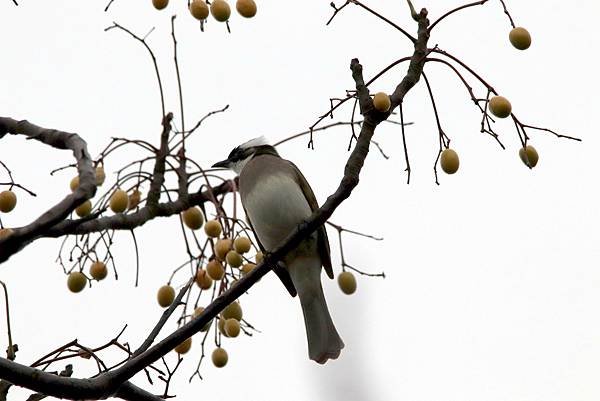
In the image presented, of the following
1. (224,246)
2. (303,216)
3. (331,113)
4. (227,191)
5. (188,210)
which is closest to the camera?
(331,113)

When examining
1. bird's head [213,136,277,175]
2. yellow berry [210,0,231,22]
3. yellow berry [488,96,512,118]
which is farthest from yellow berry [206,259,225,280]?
bird's head [213,136,277,175]

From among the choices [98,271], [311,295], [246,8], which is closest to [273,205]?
[311,295]

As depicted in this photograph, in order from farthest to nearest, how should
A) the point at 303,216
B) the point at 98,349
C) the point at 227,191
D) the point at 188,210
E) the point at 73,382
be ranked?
1. the point at 303,216
2. the point at 227,191
3. the point at 188,210
4. the point at 98,349
5. the point at 73,382

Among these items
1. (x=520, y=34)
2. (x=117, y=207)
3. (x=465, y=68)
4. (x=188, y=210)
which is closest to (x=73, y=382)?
(x=117, y=207)

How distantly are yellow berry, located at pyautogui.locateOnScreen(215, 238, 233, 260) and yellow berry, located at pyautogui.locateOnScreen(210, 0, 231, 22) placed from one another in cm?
99

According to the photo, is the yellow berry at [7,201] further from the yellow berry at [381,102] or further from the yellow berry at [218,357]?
the yellow berry at [381,102]

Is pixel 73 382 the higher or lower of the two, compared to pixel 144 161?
lower

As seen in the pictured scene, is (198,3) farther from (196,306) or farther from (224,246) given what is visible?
(196,306)

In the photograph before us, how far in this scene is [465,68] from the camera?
4.05 m

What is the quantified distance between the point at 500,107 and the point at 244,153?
323 centimetres

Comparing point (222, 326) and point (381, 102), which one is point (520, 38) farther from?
point (222, 326)

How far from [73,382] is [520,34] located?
2345 mm

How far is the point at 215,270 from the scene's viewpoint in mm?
4312

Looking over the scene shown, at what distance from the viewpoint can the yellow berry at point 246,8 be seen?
4.13m
